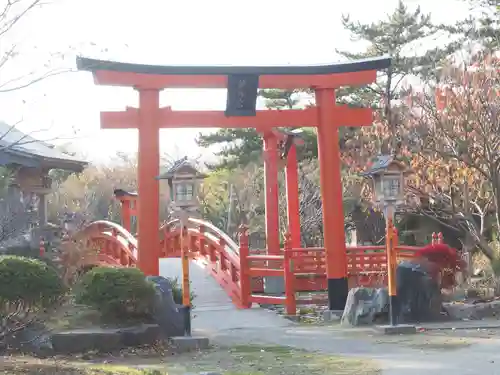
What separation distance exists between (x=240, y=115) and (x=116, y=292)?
16.4 ft

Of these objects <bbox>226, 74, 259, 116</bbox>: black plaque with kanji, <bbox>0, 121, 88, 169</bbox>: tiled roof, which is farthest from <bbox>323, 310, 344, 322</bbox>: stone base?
<bbox>0, 121, 88, 169</bbox>: tiled roof

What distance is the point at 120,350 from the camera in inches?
371

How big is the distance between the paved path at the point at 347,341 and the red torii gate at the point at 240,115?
5.35 ft

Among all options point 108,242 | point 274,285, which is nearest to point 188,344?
point 274,285

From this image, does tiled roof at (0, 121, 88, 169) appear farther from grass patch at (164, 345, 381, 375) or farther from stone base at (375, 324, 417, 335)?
stone base at (375, 324, 417, 335)

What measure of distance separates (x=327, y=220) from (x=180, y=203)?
414cm

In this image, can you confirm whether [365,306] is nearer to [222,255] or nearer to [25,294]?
[222,255]

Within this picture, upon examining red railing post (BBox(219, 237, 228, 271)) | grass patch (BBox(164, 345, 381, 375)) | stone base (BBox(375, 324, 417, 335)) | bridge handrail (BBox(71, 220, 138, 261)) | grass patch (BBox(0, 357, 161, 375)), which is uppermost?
bridge handrail (BBox(71, 220, 138, 261))

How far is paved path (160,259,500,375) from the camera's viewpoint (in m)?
7.80

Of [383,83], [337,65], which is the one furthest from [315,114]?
[383,83]

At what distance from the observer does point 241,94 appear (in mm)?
13469

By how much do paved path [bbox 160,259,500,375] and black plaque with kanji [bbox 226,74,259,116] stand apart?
4076mm

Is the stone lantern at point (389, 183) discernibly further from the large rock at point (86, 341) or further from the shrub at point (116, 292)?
the large rock at point (86, 341)

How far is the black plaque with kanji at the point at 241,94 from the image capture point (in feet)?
43.7
